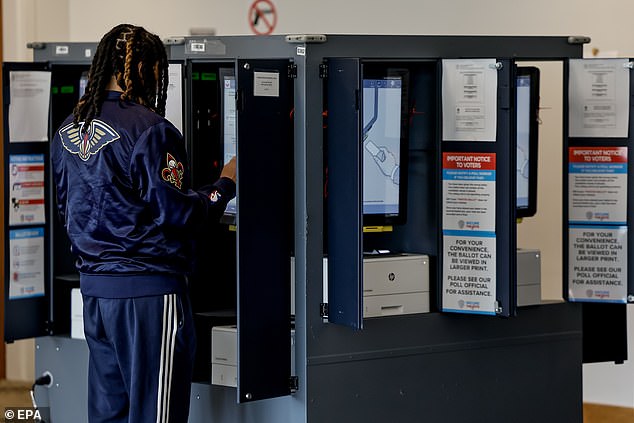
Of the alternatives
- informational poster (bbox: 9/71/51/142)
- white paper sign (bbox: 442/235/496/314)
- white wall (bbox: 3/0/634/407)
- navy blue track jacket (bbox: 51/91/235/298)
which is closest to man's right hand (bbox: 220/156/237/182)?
navy blue track jacket (bbox: 51/91/235/298)

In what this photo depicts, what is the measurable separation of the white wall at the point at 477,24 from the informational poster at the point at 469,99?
4.49 ft

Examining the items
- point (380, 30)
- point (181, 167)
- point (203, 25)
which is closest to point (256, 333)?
point (181, 167)

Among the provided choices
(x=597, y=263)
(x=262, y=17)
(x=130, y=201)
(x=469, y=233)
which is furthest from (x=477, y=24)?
(x=130, y=201)

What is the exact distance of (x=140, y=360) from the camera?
2.96 metres

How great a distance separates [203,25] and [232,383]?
2510mm

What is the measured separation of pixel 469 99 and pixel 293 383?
3.45 ft

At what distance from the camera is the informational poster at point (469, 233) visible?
3.34 meters

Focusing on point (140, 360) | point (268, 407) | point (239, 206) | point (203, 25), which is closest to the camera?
point (140, 360)

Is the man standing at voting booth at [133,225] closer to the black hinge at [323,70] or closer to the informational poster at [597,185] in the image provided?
the black hinge at [323,70]

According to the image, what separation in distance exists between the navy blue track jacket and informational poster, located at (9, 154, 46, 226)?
78 cm

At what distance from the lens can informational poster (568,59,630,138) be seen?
140 inches

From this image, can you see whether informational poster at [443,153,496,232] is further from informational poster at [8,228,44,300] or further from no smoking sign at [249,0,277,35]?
no smoking sign at [249,0,277,35]

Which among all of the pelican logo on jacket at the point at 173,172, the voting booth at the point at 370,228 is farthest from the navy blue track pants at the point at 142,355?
the pelican logo on jacket at the point at 173,172

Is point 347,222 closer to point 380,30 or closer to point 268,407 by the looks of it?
point 268,407
